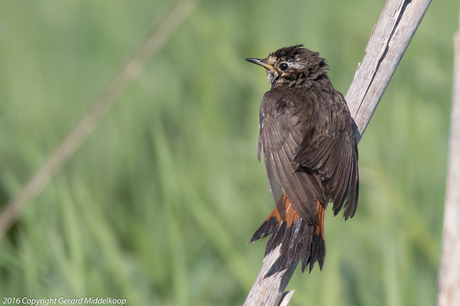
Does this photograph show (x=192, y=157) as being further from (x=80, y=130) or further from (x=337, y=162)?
(x=337, y=162)

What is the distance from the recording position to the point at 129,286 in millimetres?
4500

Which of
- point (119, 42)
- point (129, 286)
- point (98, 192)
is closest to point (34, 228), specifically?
point (129, 286)

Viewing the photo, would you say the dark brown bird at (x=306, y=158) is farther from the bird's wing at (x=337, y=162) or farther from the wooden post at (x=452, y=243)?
the wooden post at (x=452, y=243)

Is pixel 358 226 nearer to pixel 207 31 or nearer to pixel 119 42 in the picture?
pixel 207 31

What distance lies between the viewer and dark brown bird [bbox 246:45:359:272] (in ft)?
11.9

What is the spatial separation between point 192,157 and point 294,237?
3.10 meters

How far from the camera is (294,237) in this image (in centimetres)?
359

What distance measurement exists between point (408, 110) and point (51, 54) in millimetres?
4075

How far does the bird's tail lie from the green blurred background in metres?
0.76

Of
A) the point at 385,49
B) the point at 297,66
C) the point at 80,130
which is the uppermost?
the point at 385,49

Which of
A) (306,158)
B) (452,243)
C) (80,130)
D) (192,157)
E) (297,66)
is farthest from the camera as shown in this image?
(192,157)

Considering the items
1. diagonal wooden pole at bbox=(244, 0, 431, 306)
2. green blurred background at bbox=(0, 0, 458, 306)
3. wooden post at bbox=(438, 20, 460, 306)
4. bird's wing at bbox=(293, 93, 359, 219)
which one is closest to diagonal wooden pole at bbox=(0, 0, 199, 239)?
green blurred background at bbox=(0, 0, 458, 306)

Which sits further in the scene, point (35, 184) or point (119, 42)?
point (119, 42)

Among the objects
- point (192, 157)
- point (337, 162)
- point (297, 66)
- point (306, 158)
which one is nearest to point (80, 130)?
point (297, 66)
